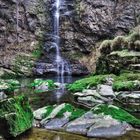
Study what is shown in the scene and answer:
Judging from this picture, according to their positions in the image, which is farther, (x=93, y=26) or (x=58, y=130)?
(x=93, y=26)

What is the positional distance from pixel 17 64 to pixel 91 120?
3811cm

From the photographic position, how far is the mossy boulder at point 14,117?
1399 cm

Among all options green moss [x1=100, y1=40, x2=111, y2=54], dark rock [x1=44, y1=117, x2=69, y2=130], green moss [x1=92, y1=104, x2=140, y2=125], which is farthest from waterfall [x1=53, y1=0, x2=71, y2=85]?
dark rock [x1=44, y1=117, x2=69, y2=130]

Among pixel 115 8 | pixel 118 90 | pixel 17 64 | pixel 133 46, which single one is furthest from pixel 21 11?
pixel 118 90

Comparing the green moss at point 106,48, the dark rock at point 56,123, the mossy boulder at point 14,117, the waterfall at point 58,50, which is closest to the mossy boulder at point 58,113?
the dark rock at point 56,123

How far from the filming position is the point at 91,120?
51.8ft

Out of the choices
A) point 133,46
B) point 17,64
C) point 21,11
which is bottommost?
point 17,64

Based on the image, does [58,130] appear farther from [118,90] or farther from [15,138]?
[118,90]

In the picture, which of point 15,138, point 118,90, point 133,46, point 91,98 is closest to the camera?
point 15,138

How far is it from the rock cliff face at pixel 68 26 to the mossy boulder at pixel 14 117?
125ft

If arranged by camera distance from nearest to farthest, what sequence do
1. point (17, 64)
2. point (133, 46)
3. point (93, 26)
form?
point (133, 46)
point (17, 64)
point (93, 26)

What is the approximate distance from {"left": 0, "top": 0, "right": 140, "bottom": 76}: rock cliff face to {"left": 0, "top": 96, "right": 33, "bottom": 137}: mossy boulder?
125ft

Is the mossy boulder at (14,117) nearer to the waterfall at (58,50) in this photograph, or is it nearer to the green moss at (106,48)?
the green moss at (106,48)

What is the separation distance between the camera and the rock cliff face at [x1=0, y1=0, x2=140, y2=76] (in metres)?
54.7
